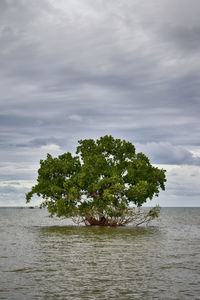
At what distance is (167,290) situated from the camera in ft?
53.6

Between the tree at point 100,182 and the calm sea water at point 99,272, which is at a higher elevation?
the tree at point 100,182

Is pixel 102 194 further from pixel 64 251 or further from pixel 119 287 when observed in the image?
pixel 119 287

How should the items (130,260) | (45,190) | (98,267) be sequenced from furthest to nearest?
(45,190) < (130,260) < (98,267)

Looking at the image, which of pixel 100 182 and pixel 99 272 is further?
pixel 100 182

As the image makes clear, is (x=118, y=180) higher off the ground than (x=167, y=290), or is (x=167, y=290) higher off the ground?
(x=118, y=180)

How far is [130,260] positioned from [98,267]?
3.41 meters

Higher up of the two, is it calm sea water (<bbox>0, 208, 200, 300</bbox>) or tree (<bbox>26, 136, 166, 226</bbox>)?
tree (<bbox>26, 136, 166, 226</bbox>)

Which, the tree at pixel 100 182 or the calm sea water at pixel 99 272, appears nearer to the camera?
the calm sea water at pixel 99 272

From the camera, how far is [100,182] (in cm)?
5391

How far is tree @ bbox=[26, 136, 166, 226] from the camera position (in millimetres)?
54625

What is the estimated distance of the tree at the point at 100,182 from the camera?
179 feet

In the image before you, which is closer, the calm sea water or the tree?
the calm sea water

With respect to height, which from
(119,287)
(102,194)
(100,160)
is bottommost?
(119,287)

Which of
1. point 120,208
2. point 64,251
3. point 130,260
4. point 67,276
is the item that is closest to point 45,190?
point 120,208
